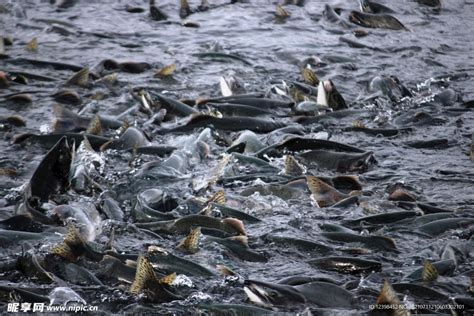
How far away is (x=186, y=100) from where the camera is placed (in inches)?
342

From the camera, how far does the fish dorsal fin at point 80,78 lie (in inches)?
364

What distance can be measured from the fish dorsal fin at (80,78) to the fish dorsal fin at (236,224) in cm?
390

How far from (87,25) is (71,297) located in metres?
7.34

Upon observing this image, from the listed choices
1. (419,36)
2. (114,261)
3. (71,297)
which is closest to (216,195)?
(114,261)

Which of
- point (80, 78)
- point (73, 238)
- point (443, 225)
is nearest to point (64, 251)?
point (73, 238)

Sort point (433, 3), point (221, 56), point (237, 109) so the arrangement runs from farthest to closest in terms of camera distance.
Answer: point (433, 3) → point (221, 56) → point (237, 109)

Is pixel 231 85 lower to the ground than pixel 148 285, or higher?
lower

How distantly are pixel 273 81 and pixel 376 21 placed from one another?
9.56 ft

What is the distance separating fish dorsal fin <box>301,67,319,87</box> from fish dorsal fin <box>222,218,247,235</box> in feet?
11.6

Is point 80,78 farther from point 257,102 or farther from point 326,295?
point 326,295

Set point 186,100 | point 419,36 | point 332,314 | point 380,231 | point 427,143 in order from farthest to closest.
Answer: point 419,36 < point 186,100 < point 427,143 < point 380,231 < point 332,314

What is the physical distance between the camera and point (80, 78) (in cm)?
926

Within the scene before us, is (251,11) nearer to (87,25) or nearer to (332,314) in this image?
(87,25)

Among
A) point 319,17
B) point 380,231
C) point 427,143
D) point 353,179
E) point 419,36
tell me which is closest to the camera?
Result: point 380,231
